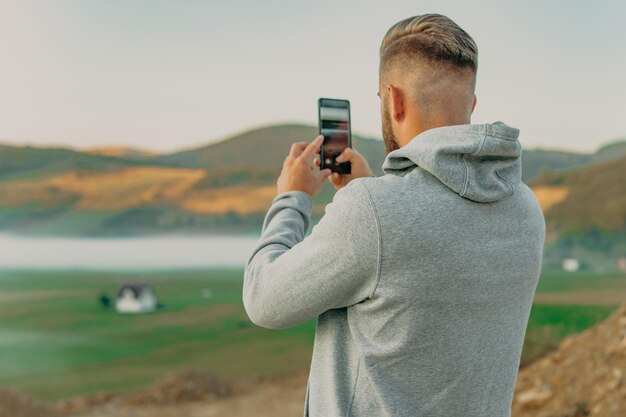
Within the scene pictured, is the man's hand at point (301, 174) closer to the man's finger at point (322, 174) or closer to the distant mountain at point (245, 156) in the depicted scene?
the man's finger at point (322, 174)

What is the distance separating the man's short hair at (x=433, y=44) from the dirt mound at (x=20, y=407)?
3602 millimetres

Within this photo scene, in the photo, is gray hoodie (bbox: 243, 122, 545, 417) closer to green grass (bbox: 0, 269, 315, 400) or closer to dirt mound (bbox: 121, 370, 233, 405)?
dirt mound (bbox: 121, 370, 233, 405)

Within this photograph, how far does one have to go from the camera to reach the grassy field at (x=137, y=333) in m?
4.22

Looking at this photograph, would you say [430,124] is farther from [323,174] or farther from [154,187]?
[154,187]

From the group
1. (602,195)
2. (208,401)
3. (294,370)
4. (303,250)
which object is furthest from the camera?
(602,195)

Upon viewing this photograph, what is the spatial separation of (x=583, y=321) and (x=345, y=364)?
425cm

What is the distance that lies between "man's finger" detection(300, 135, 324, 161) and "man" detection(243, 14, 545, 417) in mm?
115

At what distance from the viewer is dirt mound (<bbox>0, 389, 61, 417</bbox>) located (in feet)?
12.5

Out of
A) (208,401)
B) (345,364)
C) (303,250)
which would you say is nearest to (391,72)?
(303,250)

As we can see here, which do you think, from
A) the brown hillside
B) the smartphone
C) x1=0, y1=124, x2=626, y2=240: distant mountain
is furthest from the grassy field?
the smartphone

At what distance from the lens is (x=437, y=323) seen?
79cm

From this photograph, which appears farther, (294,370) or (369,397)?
(294,370)

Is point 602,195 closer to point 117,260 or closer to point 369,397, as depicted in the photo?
point 117,260

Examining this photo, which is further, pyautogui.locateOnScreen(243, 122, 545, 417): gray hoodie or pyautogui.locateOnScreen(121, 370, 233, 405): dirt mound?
pyautogui.locateOnScreen(121, 370, 233, 405): dirt mound
